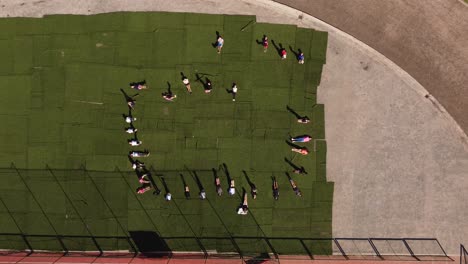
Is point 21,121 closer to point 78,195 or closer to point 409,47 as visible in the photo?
point 78,195

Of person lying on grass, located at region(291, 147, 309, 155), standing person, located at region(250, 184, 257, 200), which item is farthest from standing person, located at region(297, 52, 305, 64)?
standing person, located at region(250, 184, 257, 200)

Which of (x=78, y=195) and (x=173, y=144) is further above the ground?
(x=173, y=144)

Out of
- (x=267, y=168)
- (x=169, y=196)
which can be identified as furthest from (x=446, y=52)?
(x=169, y=196)

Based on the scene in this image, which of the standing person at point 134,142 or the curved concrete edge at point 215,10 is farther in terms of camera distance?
the standing person at point 134,142

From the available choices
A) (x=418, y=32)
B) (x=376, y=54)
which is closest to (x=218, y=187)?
(x=376, y=54)

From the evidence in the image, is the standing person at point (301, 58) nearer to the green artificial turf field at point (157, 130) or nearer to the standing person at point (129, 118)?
the green artificial turf field at point (157, 130)

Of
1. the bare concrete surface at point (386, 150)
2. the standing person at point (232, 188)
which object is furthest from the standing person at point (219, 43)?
the standing person at point (232, 188)
